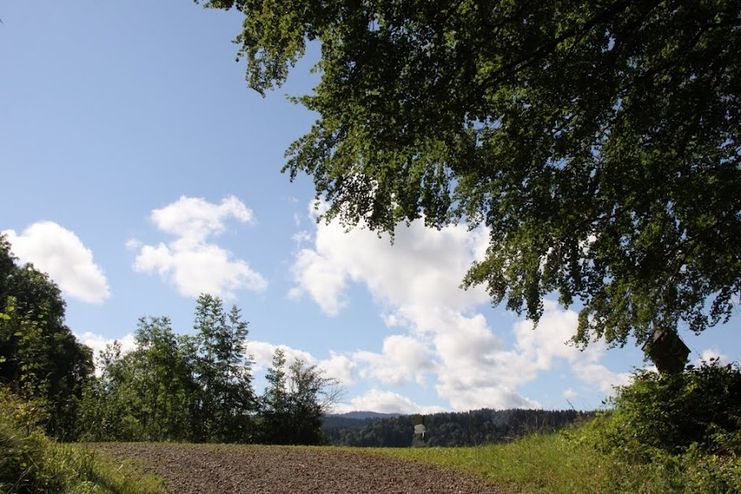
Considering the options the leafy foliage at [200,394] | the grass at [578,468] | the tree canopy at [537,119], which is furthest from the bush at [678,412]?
the leafy foliage at [200,394]

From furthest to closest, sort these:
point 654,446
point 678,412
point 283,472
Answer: point 283,472 → point 678,412 → point 654,446

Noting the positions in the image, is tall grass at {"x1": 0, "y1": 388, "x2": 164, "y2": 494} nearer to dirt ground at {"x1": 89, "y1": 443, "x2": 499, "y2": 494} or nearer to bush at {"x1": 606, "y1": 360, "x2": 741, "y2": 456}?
dirt ground at {"x1": 89, "y1": 443, "x2": 499, "y2": 494}

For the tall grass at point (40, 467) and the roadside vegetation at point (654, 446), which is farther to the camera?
the roadside vegetation at point (654, 446)

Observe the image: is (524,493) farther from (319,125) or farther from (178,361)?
(178,361)

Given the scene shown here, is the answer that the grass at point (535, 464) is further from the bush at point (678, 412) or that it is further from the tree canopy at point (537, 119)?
the tree canopy at point (537, 119)

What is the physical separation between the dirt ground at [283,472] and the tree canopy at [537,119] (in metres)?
4.24

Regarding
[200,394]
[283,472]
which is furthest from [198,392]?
[283,472]

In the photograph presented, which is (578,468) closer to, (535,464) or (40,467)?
(535,464)

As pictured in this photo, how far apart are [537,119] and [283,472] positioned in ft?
25.7

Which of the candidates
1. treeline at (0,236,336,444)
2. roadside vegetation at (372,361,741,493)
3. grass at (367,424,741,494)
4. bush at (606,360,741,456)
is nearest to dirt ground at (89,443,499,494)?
grass at (367,424,741,494)

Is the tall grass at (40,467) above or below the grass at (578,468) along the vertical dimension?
below

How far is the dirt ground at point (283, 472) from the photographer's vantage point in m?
8.42

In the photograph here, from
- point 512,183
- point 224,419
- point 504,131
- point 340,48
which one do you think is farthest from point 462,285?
point 224,419

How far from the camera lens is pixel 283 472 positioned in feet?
31.5
